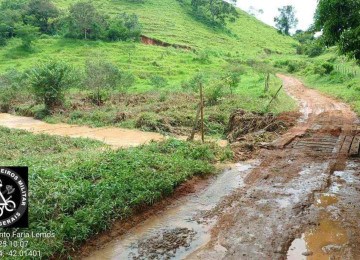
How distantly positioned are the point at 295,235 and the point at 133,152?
16.3 feet

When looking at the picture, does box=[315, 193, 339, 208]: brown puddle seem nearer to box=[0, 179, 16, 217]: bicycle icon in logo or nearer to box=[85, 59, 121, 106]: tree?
box=[0, 179, 16, 217]: bicycle icon in logo

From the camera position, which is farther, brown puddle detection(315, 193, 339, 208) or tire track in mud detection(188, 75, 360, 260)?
brown puddle detection(315, 193, 339, 208)

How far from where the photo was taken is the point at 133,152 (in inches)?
398

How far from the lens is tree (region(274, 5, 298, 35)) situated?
82875 millimetres

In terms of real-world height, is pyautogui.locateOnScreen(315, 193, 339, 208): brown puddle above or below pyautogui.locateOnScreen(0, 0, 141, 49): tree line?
below

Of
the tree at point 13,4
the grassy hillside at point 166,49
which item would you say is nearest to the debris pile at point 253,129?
the grassy hillside at point 166,49

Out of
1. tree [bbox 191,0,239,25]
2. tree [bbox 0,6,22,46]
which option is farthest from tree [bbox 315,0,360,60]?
tree [bbox 191,0,239,25]

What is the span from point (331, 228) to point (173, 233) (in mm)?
2952

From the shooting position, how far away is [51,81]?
73.0 ft

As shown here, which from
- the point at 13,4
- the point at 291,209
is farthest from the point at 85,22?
the point at 291,209

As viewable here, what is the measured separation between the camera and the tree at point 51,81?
21984 millimetres

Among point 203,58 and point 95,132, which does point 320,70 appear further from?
point 95,132

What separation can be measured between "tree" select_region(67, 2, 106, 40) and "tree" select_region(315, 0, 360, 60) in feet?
130

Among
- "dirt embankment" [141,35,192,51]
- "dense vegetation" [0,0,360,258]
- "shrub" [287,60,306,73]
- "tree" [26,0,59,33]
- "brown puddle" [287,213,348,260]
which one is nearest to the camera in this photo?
"brown puddle" [287,213,348,260]
